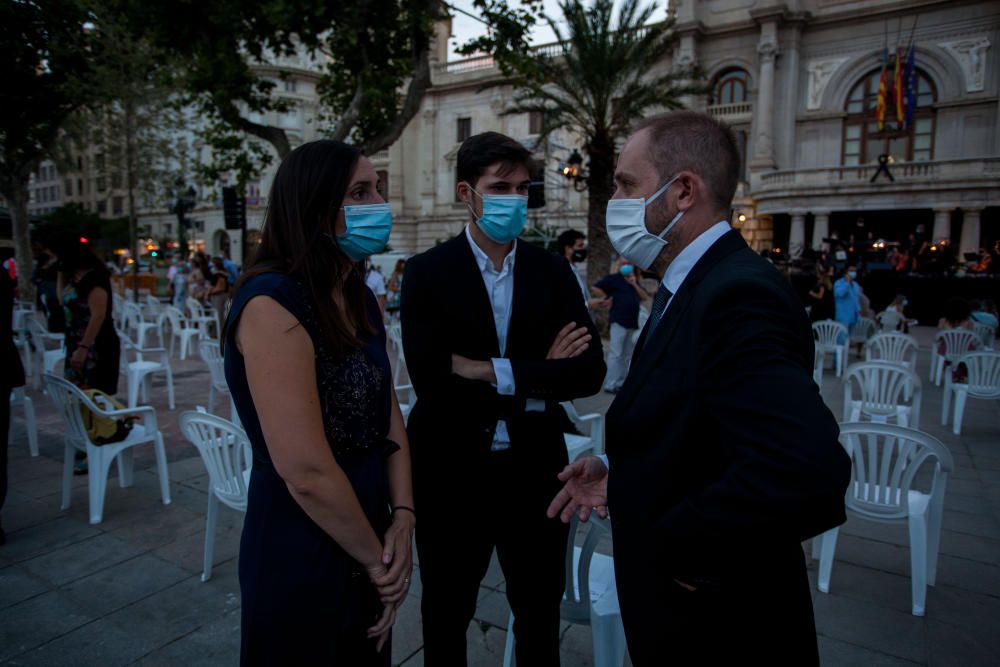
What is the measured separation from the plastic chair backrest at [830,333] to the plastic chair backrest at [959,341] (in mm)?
1532

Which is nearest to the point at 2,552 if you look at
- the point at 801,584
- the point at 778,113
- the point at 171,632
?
the point at 171,632

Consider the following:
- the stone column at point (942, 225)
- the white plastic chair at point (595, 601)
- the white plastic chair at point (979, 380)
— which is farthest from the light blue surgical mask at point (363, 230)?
the stone column at point (942, 225)

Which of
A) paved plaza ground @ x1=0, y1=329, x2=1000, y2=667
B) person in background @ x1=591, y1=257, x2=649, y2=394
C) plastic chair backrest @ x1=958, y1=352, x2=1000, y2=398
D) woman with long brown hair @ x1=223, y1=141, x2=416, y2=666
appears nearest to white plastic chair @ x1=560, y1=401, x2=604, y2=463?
paved plaza ground @ x1=0, y1=329, x2=1000, y2=667

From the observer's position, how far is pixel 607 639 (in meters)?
2.00

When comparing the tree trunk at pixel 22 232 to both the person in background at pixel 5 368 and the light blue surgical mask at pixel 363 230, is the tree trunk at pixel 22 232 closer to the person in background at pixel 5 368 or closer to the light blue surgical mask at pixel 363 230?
the person in background at pixel 5 368

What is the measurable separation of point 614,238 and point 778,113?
32.0 m

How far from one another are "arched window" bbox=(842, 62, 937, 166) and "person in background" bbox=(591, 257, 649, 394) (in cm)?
2571

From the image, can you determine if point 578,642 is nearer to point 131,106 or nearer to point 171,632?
point 171,632

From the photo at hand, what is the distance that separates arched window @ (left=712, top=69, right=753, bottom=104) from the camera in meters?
30.1

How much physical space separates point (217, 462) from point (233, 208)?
11.3 metres

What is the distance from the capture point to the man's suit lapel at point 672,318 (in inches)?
51.0

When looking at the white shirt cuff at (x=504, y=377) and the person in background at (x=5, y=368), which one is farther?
the person in background at (x=5, y=368)

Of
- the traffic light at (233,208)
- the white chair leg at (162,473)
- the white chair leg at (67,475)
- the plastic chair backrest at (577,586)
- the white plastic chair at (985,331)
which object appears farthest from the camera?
the traffic light at (233,208)

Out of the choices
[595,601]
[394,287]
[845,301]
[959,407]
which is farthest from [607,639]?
[394,287]
